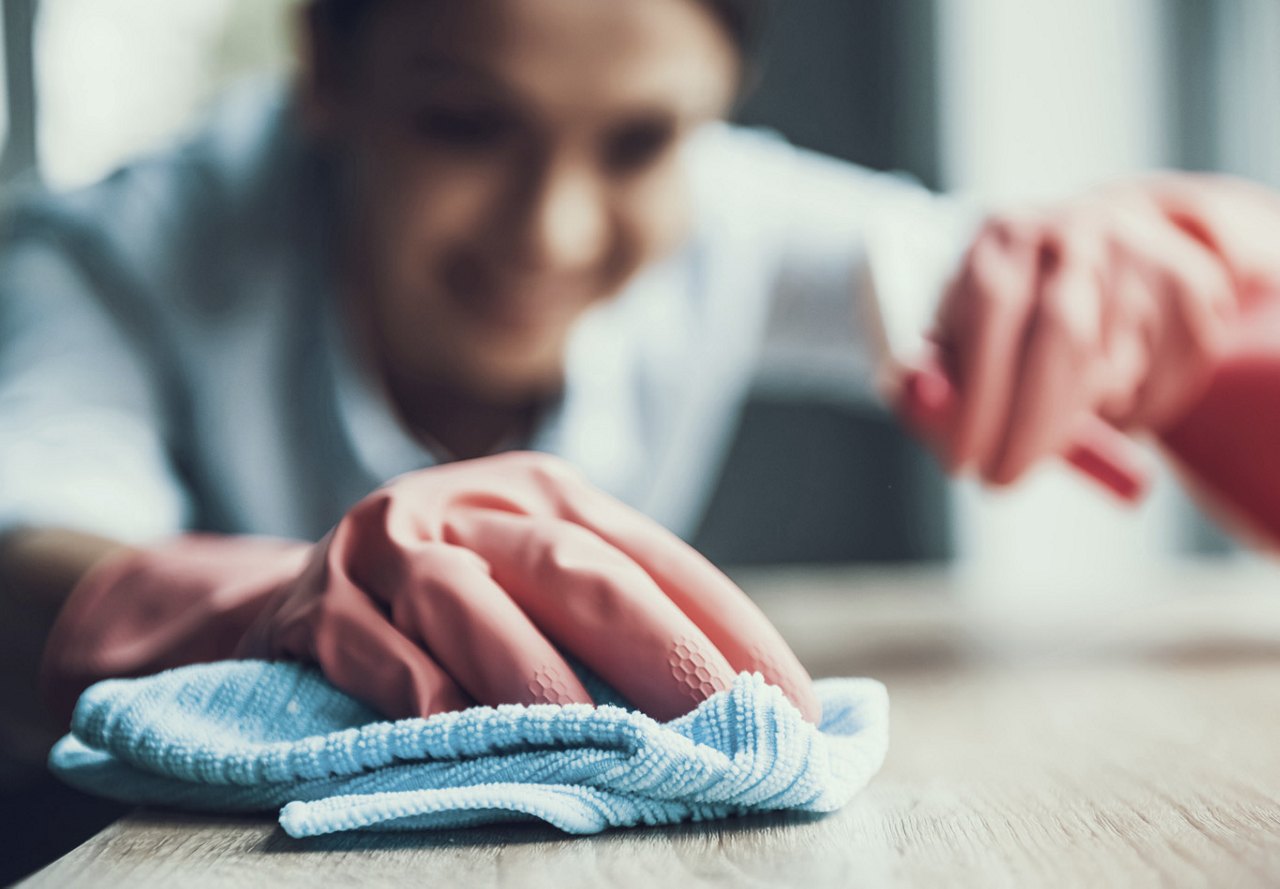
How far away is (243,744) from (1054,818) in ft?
0.75

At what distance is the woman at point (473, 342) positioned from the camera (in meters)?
0.35

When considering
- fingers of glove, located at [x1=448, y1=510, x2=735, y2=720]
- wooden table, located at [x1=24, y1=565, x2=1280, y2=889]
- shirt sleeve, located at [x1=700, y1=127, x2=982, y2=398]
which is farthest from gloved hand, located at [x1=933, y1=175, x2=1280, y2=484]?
fingers of glove, located at [x1=448, y1=510, x2=735, y2=720]

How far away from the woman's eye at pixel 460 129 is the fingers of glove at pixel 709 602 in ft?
1.36

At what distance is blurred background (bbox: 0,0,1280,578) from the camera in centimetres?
188

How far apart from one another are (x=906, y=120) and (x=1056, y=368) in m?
1.57

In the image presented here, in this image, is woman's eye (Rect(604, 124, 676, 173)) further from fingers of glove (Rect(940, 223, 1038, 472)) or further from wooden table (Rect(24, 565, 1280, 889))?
wooden table (Rect(24, 565, 1280, 889))

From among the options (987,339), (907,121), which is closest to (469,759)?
(987,339)

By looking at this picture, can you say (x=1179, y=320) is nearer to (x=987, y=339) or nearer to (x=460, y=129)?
(x=987, y=339)

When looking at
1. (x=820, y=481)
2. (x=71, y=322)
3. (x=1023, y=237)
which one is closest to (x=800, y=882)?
(x=1023, y=237)

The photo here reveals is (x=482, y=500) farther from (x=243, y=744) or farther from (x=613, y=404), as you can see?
(x=613, y=404)

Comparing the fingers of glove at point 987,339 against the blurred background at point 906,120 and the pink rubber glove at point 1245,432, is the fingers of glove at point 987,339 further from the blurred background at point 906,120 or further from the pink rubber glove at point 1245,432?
the blurred background at point 906,120

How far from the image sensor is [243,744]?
0.32 m

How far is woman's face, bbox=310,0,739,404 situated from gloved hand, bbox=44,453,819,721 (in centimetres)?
37

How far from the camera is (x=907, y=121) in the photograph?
206cm
